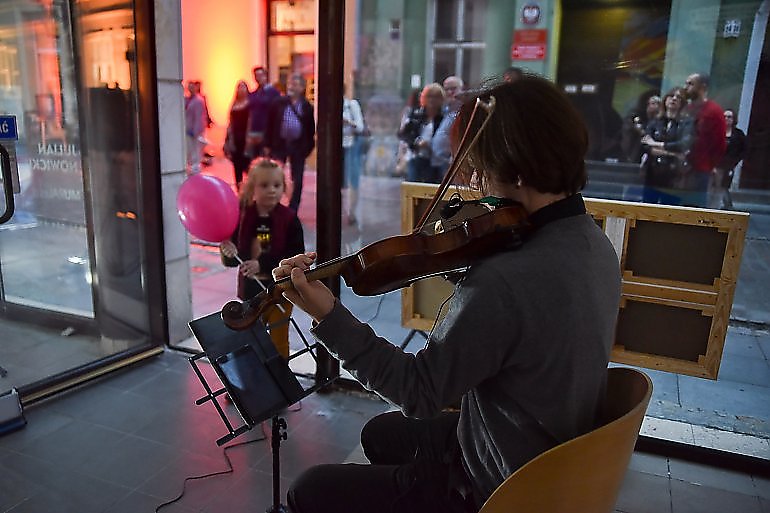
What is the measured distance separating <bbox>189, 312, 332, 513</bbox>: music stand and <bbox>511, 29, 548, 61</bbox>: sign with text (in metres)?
5.05

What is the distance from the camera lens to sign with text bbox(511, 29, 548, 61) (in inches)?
247

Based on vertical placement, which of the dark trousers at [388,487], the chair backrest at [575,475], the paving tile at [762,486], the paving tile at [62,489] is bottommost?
the paving tile at [62,489]

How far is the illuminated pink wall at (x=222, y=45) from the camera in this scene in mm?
8352

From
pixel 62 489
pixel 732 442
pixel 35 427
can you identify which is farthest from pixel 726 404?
pixel 35 427

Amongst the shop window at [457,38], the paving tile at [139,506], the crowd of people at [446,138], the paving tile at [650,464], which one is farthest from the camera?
the shop window at [457,38]

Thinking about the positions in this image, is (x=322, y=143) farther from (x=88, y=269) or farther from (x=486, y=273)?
(x=486, y=273)

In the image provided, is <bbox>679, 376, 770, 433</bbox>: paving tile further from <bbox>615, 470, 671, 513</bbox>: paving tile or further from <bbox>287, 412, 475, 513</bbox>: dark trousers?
<bbox>287, 412, 475, 513</bbox>: dark trousers

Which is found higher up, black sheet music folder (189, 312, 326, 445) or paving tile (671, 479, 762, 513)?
black sheet music folder (189, 312, 326, 445)

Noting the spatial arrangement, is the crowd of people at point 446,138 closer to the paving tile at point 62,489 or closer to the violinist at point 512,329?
the violinist at point 512,329

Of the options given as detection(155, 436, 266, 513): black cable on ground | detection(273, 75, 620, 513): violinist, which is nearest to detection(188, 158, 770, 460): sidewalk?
detection(155, 436, 266, 513): black cable on ground

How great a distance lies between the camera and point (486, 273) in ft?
3.67

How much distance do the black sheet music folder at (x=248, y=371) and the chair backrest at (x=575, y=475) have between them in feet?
3.09

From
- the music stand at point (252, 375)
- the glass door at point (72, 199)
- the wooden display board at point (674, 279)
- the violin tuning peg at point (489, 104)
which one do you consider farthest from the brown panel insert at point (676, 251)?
the glass door at point (72, 199)

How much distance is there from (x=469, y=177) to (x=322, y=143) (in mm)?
1685
